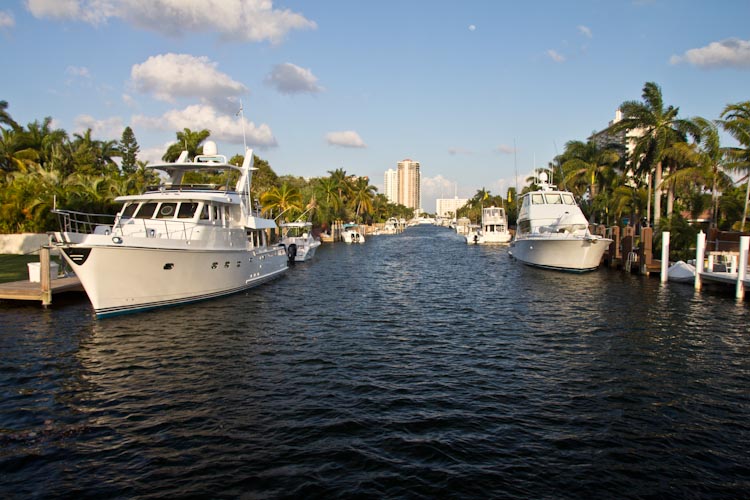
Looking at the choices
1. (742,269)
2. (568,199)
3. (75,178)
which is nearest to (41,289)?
(75,178)

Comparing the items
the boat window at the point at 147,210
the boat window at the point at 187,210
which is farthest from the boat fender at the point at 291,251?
the boat window at the point at 147,210

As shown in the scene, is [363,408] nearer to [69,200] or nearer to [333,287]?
[333,287]

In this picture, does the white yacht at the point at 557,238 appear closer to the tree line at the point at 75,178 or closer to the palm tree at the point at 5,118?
the tree line at the point at 75,178

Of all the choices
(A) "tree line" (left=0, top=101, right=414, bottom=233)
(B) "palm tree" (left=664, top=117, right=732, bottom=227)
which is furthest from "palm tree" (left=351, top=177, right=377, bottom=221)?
(B) "palm tree" (left=664, top=117, right=732, bottom=227)

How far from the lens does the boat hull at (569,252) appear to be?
33250 mm

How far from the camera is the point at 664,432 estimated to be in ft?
29.6

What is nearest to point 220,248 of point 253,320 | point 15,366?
point 253,320

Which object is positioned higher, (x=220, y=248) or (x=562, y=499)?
(x=220, y=248)

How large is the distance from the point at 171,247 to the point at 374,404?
1209 cm

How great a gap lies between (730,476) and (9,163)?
188 feet

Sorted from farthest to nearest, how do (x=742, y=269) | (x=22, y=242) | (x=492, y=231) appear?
1. (x=492, y=231)
2. (x=22, y=242)
3. (x=742, y=269)

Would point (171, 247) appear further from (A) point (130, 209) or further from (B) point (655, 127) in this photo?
(B) point (655, 127)

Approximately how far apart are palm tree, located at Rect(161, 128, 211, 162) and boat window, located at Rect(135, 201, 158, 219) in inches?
1281

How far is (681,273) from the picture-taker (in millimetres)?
27891
